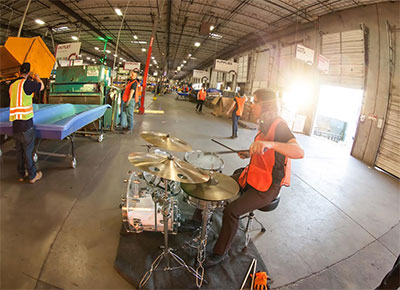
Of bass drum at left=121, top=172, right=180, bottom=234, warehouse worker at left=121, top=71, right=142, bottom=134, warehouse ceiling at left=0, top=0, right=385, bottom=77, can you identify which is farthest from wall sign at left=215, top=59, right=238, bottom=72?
bass drum at left=121, top=172, right=180, bottom=234

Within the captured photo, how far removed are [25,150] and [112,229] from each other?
2.02m

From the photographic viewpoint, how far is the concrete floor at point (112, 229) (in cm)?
200

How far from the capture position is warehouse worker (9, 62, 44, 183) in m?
2.81

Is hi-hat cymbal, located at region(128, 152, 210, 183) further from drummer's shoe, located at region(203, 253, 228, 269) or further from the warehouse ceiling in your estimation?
the warehouse ceiling

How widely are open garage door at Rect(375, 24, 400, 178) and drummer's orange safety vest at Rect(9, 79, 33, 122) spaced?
9.46 m

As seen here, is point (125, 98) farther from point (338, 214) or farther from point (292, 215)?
point (338, 214)

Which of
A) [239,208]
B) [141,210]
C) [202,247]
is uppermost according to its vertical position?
[239,208]

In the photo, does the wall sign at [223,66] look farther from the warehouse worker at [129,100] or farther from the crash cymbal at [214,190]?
the crash cymbal at [214,190]

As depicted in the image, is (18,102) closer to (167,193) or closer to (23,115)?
(23,115)

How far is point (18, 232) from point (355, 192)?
638 centimetres

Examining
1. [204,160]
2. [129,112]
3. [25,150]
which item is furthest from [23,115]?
[129,112]

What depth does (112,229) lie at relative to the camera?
2518 mm

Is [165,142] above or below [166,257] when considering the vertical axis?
above

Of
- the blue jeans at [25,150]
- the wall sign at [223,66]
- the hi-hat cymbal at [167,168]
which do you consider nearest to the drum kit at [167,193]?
the hi-hat cymbal at [167,168]
